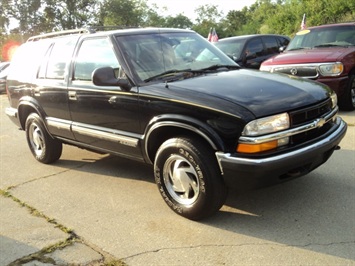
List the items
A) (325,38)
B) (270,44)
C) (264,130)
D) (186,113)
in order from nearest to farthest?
(264,130)
(186,113)
(325,38)
(270,44)

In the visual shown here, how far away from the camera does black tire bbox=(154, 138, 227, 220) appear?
11.2 feet

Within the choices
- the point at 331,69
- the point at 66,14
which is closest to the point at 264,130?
the point at 331,69

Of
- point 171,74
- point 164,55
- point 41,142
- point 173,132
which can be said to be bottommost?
point 41,142

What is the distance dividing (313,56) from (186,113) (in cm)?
501

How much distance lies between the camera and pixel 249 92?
11.5 ft

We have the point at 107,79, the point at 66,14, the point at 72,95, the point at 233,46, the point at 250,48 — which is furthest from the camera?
the point at 66,14

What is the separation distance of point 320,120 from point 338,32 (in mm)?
5564

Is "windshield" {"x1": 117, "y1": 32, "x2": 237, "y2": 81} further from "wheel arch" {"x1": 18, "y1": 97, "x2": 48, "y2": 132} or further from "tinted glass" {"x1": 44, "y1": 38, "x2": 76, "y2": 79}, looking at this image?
"wheel arch" {"x1": 18, "y1": 97, "x2": 48, "y2": 132}

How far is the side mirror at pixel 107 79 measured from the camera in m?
3.91

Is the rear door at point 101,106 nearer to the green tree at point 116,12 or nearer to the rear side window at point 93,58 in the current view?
the rear side window at point 93,58

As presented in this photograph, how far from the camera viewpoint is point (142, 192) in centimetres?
450

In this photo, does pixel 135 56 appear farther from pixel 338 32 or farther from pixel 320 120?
pixel 338 32

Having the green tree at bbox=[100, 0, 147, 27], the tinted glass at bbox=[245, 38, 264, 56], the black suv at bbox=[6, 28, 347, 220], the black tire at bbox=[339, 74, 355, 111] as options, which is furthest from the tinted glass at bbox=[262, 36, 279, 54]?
the green tree at bbox=[100, 0, 147, 27]

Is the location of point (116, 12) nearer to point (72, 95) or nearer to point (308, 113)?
point (72, 95)
